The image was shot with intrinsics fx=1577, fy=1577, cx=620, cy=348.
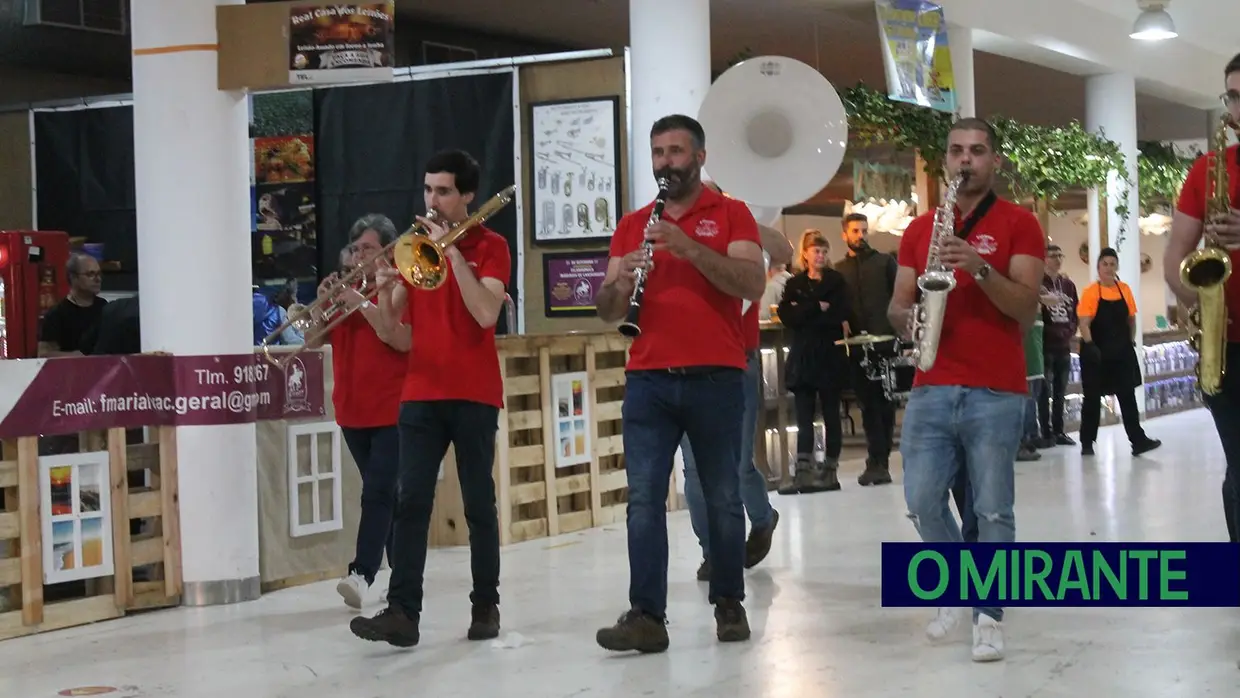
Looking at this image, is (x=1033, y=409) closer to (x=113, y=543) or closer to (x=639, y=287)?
(x=113, y=543)

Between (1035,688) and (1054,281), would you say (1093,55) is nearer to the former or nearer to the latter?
(1054,281)

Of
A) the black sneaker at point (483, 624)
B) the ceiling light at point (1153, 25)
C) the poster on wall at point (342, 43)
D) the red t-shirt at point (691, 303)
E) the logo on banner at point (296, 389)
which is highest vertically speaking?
the ceiling light at point (1153, 25)

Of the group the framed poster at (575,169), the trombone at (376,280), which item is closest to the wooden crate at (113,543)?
the trombone at (376,280)

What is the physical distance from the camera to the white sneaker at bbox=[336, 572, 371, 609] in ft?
19.4

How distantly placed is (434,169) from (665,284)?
0.91 metres

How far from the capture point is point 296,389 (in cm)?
675

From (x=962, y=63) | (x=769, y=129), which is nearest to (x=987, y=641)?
(x=769, y=129)

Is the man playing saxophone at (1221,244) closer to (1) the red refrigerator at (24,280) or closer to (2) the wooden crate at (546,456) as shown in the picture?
(2) the wooden crate at (546,456)

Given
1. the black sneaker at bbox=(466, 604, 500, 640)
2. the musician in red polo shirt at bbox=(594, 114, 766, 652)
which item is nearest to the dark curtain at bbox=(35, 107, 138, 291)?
the black sneaker at bbox=(466, 604, 500, 640)

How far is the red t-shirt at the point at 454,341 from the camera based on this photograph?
16.4 feet

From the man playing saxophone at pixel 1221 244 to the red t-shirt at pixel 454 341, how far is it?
6.81 ft

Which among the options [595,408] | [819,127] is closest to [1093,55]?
[595,408]

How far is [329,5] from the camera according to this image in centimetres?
641

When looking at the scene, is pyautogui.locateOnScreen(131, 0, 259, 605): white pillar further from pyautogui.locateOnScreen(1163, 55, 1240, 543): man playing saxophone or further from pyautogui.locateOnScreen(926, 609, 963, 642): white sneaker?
pyautogui.locateOnScreen(1163, 55, 1240, 543): man playing saxophone
